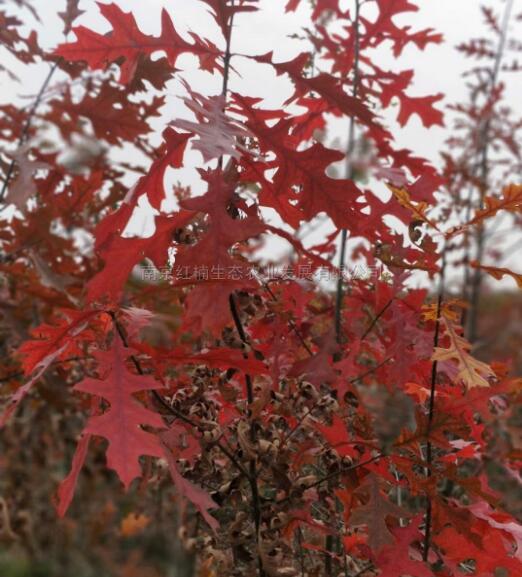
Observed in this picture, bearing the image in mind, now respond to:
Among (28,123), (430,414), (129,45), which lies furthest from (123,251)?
(28,123)

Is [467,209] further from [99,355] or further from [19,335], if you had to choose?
[99,355]

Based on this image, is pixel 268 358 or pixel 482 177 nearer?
pixel 268 358

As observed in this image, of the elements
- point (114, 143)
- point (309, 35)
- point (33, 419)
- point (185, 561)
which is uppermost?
point (309, 35)

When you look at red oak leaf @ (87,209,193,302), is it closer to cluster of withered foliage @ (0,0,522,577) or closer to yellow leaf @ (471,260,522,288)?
cluster of withered foliage @ (0,0,522,577)

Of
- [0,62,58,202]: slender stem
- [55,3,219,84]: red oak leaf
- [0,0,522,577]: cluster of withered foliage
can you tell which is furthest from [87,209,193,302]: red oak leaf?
[0,62,58,202]: slender stem

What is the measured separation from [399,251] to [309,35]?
70 centimetres

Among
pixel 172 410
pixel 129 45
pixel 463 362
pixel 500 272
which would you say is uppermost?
pixel 129 45

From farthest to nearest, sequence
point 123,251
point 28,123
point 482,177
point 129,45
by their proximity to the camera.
Result: point 482,177 → point 28,123 → point 129,45 → point 123,251

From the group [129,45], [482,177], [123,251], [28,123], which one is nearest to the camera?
[123,251]

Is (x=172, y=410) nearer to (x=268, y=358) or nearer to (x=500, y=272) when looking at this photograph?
(x=268, y=358)

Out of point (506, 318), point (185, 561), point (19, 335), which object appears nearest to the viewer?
point (19, 335)

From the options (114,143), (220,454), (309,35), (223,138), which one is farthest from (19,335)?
(223,138)

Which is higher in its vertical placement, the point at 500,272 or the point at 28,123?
the point at 28,123

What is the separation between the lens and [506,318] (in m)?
2.93
